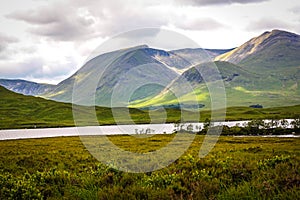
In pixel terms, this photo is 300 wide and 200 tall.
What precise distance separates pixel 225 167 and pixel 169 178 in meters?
2.80

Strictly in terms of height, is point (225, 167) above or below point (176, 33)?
below

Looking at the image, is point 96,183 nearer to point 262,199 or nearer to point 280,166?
point 262,199

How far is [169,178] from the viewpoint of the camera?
1212cm

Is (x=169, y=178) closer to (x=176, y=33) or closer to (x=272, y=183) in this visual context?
Answer: (x=272, y=183)

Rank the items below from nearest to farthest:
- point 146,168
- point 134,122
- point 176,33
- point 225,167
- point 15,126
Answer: point 225,167, point 146,168, point 176,33, point 15,126, point 134,122

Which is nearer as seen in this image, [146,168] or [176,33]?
[146,168]

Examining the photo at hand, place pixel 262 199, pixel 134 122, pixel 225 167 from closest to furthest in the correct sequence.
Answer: pixel 262 199
pixel 225 167
pixel 134 122

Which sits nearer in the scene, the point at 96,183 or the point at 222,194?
the point at 222,194

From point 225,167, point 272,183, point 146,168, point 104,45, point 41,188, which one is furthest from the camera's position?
point 104,45

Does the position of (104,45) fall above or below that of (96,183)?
above

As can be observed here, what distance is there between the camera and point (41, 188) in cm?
1209

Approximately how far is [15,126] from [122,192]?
168748 mm

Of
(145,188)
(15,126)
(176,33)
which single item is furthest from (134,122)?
(145,188)

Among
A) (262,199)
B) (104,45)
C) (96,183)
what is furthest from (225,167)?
(104,45)
